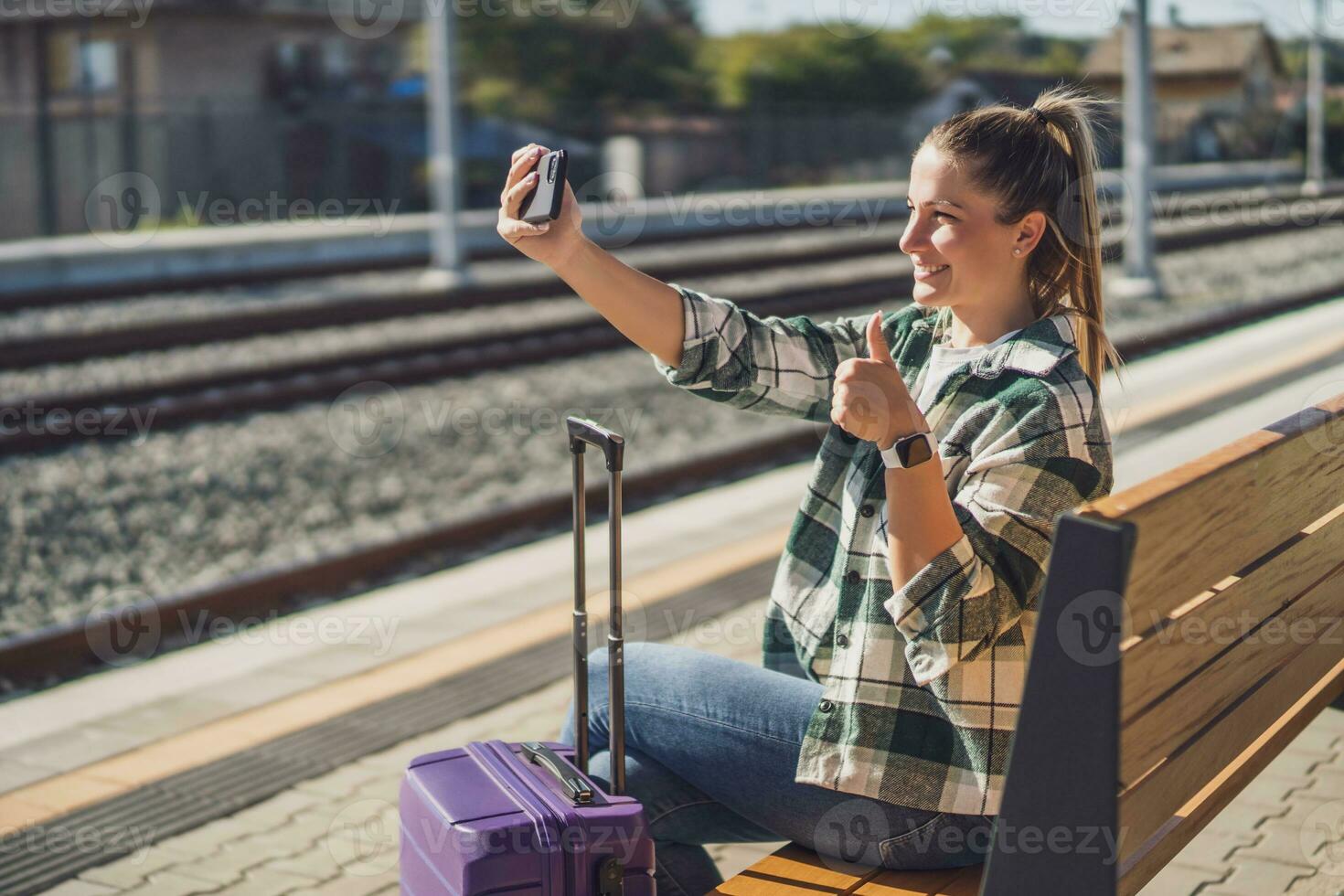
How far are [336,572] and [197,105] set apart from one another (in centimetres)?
2356

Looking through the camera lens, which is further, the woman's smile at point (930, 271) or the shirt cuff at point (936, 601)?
the woman's smile at point (930, 271)

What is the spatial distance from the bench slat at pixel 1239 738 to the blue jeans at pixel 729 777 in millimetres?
284

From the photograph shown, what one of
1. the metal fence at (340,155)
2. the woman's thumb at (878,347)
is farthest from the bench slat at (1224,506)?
the metal fence at (340,155)

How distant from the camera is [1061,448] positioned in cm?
210

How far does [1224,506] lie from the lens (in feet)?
6.42

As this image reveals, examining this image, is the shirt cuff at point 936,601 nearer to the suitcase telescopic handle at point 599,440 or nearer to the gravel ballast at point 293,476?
the suitcase telescopic handle at point 599,440

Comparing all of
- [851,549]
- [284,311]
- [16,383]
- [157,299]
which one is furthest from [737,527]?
[157,299]

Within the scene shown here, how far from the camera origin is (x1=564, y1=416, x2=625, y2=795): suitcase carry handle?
7.30 feet

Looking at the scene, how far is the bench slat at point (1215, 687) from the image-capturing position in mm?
1864

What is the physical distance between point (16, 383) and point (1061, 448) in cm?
1038

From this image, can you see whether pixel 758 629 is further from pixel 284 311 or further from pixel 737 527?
pixel 284 311

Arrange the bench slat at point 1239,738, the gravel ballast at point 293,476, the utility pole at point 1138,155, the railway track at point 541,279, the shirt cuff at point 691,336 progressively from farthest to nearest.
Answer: the utility pole at point 1138,155
the railway track at point 541,279
the gravel ballast at point 293,476
the shirt cuff at point 691,336
the bench slat at point 1239,738

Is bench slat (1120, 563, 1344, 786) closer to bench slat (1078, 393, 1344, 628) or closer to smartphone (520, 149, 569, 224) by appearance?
bench slat (1078, 393, 1344, 628)

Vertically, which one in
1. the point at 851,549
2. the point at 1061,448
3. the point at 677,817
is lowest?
the point at 677,817
